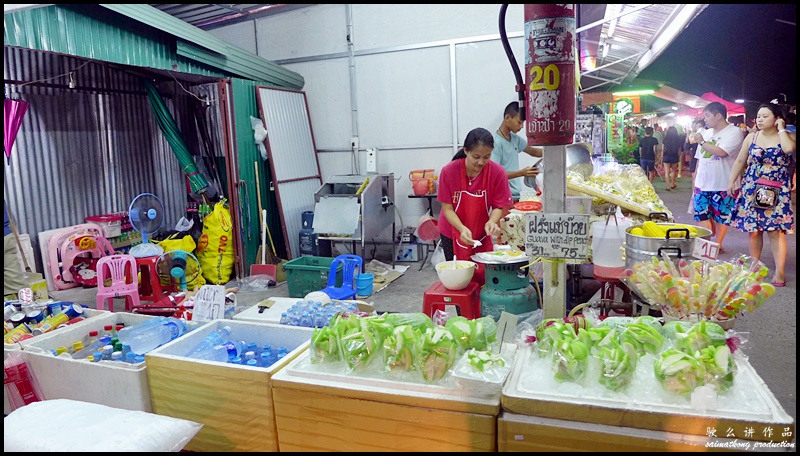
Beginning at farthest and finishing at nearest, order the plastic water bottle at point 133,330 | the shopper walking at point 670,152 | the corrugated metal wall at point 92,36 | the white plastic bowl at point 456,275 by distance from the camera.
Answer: the shopper walking at point 670,152, the corrugated metal wall at point 92,36, the white plastic bowl at point 456,275, the plastic water bottle at point 133,330

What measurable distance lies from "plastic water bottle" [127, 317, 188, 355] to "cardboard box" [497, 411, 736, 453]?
77.9 inches

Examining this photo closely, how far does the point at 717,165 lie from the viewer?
A: 21.2 feet

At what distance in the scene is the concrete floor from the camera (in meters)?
3.58

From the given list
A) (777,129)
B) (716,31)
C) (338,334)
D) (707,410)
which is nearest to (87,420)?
(338,334)

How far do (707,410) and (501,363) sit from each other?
0.64m

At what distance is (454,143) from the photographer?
7.92 meters

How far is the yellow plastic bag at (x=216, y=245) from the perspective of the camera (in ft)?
22.5

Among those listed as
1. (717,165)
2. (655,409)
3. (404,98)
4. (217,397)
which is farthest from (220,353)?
(717,165)

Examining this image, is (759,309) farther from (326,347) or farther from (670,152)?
(670,152)

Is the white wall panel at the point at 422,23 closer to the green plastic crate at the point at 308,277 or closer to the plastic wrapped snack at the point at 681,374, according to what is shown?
the green plastic crate at the point at 308,277

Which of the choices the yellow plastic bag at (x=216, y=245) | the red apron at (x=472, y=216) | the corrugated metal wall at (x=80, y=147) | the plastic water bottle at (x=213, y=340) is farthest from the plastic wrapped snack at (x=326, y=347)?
the corrugated metal wall at (x=80, y=147)

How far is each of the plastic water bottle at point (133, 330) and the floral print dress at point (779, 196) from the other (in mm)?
5856

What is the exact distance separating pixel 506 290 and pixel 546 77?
1.62 meters

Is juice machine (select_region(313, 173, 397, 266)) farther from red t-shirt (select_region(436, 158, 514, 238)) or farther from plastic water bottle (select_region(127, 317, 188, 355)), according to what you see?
plastic water bottle (select_region(127, 317, 188, 355))
